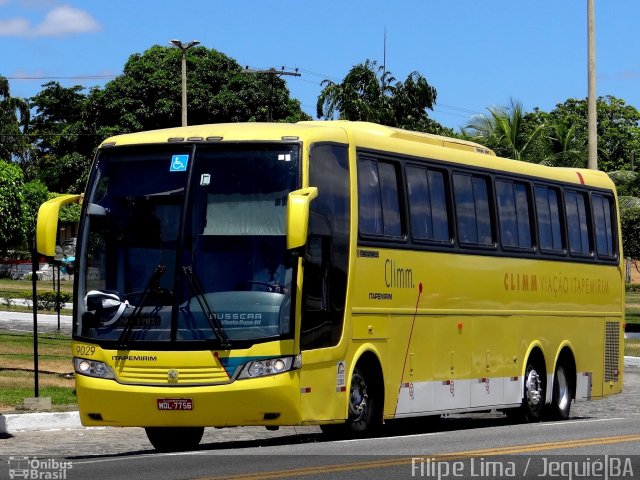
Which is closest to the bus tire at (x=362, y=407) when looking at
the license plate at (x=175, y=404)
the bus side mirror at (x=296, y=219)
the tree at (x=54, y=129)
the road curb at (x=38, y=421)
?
the license plate at (x=175, y=404)

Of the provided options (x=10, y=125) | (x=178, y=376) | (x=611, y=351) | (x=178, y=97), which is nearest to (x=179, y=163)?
(x=178, y=376)

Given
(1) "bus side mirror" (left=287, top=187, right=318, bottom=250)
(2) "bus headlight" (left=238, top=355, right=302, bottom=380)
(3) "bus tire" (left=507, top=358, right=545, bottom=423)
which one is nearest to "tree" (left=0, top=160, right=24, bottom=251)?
(3) "bus tire" (left=507, top=358, right=545, bottom=423)

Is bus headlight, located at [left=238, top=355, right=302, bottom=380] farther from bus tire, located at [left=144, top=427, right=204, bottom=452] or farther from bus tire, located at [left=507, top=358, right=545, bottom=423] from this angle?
bus tire, located at [left=507, top=358, right=545, bottom=423]

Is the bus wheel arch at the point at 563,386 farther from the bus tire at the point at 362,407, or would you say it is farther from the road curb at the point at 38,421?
the road curb at the point at 38,421

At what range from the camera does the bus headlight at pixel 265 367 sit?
14.3 m

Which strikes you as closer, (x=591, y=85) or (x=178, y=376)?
(x=178, y=376)

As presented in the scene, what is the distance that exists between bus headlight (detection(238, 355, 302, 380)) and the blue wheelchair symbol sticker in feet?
7.46

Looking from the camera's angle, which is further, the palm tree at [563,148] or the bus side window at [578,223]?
the palm tree at [563,148]

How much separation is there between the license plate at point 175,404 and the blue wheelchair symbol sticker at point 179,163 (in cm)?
249

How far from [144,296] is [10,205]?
59.8 meters

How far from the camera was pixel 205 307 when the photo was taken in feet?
47.2

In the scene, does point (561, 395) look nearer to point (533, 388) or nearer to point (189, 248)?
point (533, 388)

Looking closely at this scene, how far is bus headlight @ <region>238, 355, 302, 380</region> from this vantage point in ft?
46.9

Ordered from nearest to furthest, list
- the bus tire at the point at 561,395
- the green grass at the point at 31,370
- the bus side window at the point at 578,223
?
the bus tire at the point at 561,395
the green grass at the point at 31,370
the bus side window at the point at 578,223
